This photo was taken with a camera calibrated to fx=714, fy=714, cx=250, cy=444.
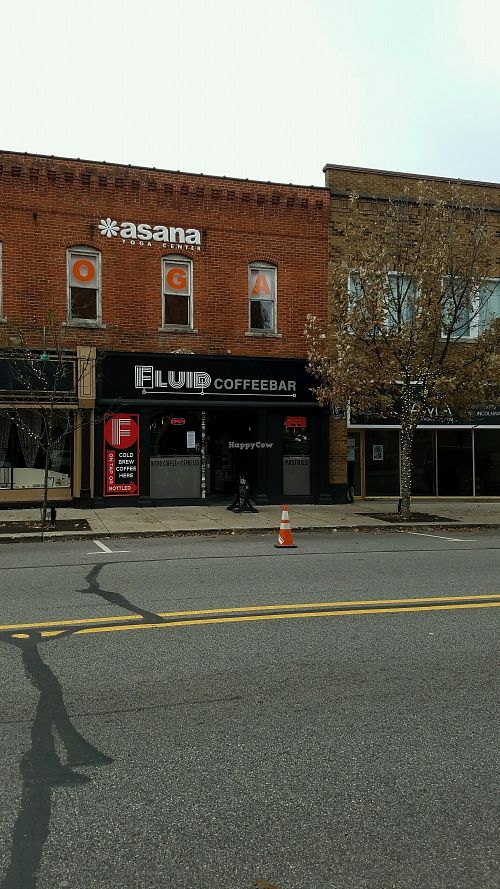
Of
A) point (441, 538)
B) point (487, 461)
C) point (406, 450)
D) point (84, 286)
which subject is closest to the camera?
point (441, 538)

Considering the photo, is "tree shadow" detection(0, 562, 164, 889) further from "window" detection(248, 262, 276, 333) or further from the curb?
"window" detection(248, 262, 276, 333)

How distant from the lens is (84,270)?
701 inches

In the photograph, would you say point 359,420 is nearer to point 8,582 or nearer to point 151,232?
point 151,232

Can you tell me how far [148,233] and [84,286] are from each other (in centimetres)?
213

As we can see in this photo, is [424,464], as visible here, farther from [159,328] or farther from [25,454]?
[25,454]

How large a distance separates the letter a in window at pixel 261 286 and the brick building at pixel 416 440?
208cm

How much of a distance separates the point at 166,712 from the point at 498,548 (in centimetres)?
895

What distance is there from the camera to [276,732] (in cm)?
415

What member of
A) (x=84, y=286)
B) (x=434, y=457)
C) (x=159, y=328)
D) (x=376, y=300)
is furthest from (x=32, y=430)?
(x=434, y=457)

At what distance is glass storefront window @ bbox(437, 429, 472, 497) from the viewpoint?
21.2 m

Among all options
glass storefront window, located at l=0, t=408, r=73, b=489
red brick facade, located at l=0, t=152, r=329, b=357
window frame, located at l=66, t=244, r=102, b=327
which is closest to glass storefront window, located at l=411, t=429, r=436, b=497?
red brick facade, located at l=0, t=152, r=329, b=357

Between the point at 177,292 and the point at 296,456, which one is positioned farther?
the point at 296,456

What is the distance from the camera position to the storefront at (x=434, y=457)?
20.5m

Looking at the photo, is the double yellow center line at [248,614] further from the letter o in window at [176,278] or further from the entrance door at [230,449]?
the letter o in window at [176,278]
